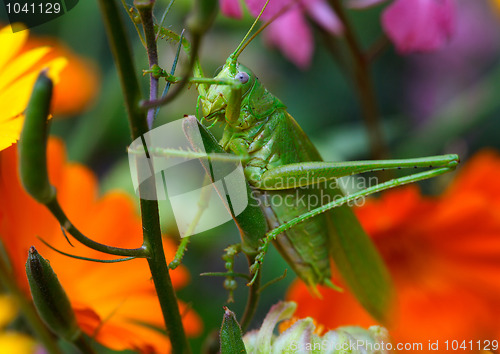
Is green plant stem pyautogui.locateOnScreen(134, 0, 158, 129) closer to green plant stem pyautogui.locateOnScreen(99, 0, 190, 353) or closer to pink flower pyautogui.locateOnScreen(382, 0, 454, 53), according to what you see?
green plant stem pyautogui.locateOnScreen(99, 0, 190, 353)

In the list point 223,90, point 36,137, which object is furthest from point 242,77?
point 36,137

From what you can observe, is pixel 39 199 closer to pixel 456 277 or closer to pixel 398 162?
pixel 398 162

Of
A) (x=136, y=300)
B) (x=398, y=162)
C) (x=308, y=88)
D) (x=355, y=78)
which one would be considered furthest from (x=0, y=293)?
(x=308, y=88)

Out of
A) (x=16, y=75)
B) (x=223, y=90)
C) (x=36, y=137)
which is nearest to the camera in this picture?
(x=36, y=137)

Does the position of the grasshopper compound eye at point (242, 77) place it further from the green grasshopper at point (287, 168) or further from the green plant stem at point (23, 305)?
the green plant stem at point (23, 305)

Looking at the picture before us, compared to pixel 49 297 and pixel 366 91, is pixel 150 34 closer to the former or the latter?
pixel 49 297

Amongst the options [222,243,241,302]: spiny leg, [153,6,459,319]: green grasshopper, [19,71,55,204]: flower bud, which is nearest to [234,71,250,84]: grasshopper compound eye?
[153,6,459,319]: green grasshopper
